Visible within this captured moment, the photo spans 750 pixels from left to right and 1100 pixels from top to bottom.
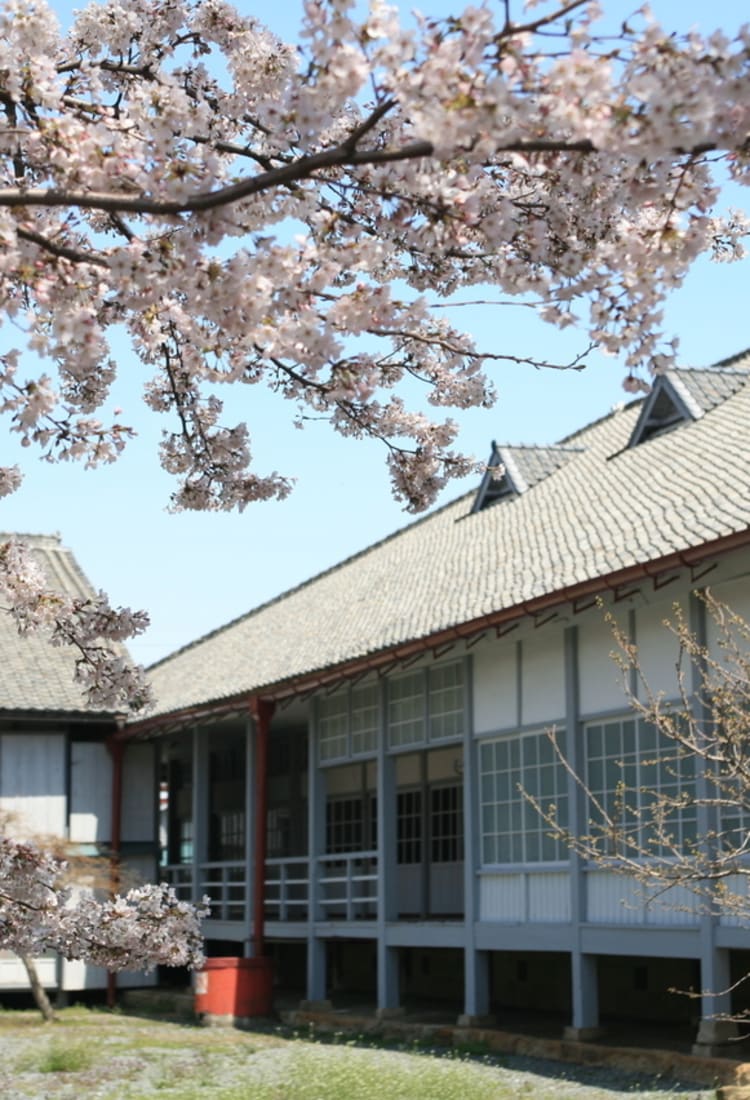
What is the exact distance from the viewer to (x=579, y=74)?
524 centimetres

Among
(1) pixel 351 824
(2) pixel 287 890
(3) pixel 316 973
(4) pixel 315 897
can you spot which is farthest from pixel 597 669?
(2) pixel 287 890

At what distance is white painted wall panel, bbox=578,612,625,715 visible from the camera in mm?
17438

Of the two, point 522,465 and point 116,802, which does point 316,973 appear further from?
point 522,465

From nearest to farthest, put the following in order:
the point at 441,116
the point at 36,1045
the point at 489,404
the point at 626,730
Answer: the point at 441,116 < the point at 489,404 < the point at 626,730 < the point at 36,1045

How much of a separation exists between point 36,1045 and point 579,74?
18.3 metres

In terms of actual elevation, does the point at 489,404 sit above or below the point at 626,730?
above

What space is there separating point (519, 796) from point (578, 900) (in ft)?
5.91

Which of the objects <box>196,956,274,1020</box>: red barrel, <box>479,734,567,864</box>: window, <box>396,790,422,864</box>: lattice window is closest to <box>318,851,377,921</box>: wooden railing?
<box>396,790,422,864</box>: lattice window

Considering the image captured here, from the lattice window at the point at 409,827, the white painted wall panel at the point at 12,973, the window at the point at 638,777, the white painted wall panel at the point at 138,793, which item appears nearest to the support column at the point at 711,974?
the window at the point at 638,777

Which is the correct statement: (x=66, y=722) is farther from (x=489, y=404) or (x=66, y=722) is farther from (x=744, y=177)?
(x=744, y=177)

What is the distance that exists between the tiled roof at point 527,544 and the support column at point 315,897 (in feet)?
5.47

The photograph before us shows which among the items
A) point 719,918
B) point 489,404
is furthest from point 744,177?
point 719,918

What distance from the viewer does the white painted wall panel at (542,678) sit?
18609 millimetres

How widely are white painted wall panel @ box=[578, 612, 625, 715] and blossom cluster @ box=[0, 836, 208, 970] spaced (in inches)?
329
